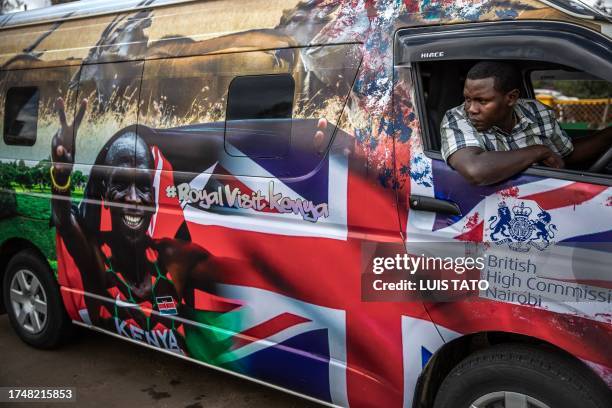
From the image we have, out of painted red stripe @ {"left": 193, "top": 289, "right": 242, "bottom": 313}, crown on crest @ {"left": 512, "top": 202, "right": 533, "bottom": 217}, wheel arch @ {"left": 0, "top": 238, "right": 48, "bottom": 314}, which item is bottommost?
painted red stripe @ {"left": 193, "top": 289, "right": 242, "bottom": 313}

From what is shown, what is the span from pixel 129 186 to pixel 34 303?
165 cm

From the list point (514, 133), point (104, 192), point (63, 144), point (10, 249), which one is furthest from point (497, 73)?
point (10, 249)

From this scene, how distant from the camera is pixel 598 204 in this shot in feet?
7.29

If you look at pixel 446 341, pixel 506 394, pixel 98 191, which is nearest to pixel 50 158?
pixel 98 191

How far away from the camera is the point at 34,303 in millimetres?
4777

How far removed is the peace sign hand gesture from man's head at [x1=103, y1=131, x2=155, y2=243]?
0.41 meters

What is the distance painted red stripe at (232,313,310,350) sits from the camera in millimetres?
3096

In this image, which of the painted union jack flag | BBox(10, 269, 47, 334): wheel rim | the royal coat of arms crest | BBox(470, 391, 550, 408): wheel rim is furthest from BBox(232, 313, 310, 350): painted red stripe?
BBox(10, 269, 47, 334): wheel rim

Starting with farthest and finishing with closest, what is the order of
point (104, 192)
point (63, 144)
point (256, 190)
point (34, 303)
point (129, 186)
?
point (34, 303), point (63, 144), point (104, 192), point (129, 186), point (256, 190)

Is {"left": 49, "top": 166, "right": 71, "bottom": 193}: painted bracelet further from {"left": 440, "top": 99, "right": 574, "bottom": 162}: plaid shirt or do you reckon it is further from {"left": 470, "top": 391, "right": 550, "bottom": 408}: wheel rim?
{"left": 470, "top": 391, "right": 550, "bottom": 408}: wheel rim

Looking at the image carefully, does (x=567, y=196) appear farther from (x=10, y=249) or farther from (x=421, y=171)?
(x=10, y=249)

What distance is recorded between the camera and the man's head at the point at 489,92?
2.59 metres

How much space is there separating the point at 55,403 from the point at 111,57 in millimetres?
2219

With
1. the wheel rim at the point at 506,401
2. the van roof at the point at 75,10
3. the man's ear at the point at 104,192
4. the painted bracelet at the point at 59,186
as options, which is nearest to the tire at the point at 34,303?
the painted bracelet at the point at 59,186
